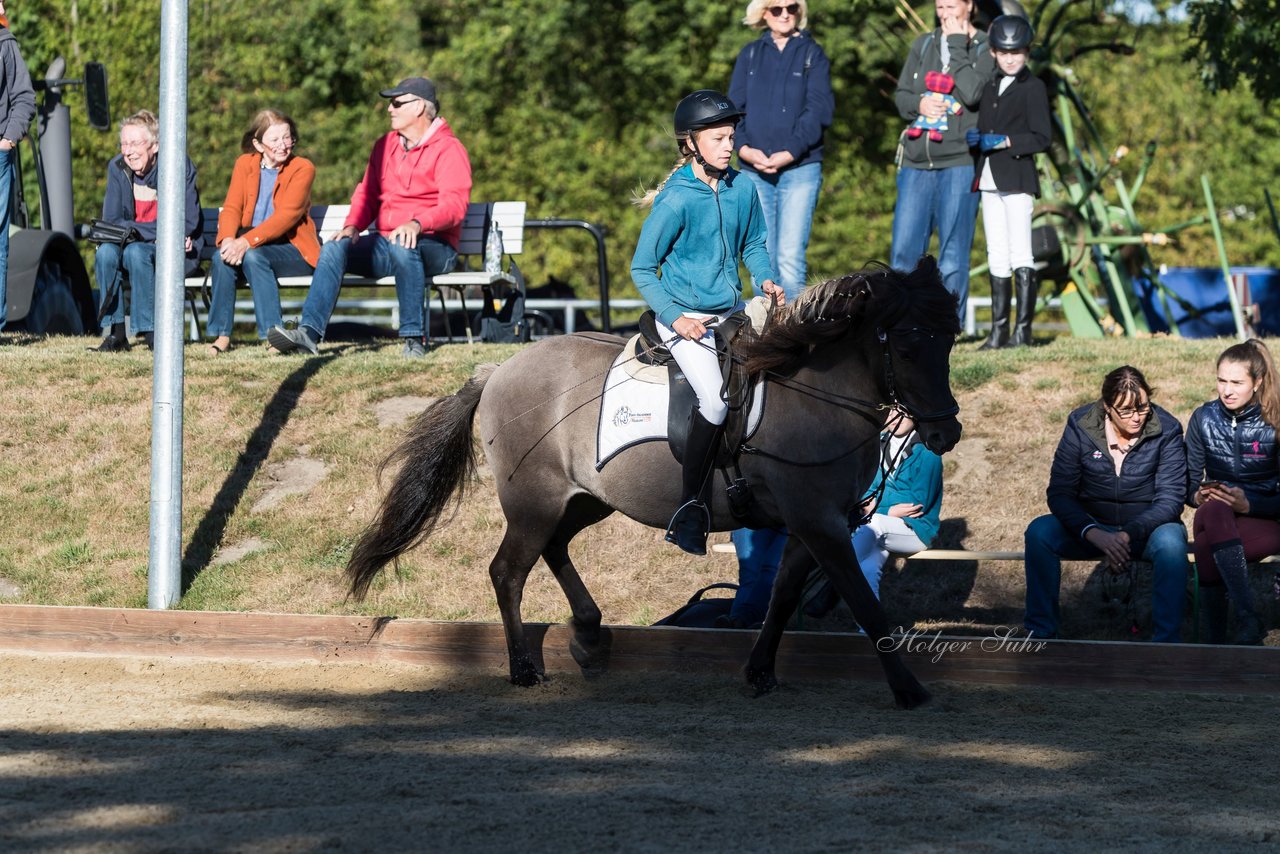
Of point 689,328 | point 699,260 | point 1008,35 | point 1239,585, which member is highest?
point 1008,35

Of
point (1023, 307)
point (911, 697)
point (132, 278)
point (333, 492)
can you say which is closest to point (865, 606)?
point (911, 697)

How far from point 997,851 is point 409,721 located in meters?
2.54

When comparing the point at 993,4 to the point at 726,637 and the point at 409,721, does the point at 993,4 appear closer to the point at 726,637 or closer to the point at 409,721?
the point at 726,637

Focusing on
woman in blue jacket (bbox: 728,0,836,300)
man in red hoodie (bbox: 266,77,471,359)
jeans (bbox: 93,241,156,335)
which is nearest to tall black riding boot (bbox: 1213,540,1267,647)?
woman in blue jacket (bbox: 728,0,836,300)

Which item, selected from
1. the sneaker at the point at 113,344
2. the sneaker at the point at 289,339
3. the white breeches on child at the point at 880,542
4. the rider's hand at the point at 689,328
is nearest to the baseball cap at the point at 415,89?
the sneaker at the point at 289,339

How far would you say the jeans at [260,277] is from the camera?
1119cm

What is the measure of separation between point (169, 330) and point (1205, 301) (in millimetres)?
13458

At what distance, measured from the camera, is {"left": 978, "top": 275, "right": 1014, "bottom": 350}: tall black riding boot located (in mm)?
11344

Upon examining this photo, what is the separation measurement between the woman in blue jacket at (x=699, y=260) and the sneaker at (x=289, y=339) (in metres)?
4.30

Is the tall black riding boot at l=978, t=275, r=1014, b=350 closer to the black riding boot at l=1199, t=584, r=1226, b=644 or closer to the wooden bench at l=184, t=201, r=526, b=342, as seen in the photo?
the wooden bench at l=184, t=201, r=526, b=342

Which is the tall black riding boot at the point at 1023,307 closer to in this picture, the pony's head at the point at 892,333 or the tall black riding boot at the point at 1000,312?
the tall black riding boot at the point at 1000,312

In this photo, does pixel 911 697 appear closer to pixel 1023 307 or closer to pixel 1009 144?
pixel 1009 144

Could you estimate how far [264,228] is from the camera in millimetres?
11258

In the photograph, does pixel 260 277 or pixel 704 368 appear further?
pixel 260 277
